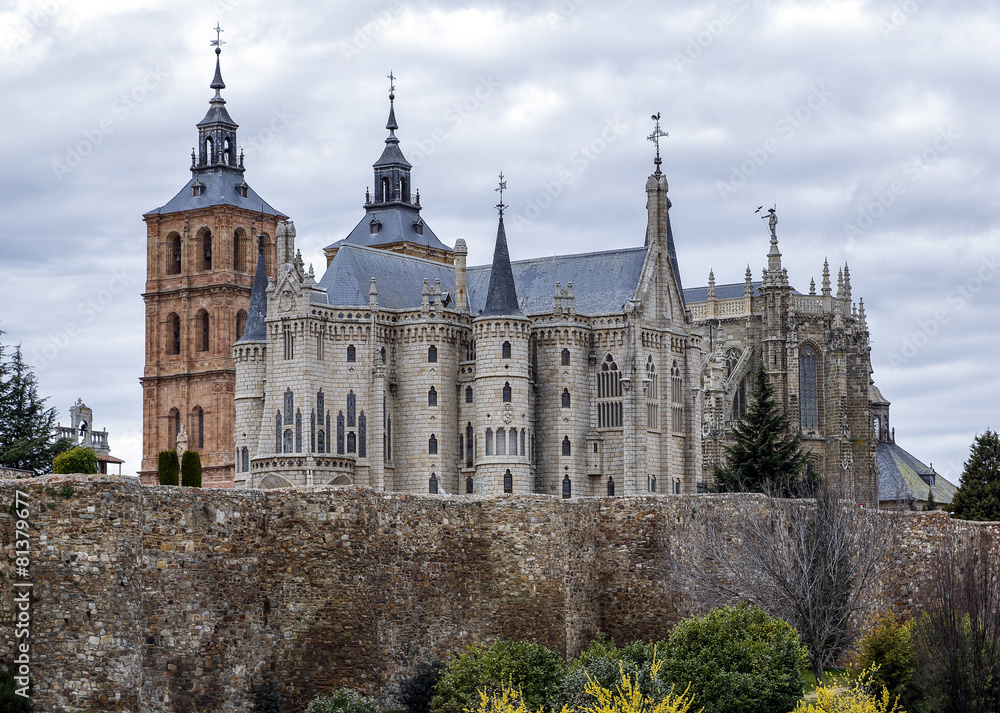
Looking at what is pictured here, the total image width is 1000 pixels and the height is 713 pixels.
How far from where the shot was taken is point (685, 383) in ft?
325

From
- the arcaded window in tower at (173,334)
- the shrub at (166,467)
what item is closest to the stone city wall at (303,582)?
the shrub at (166,467)

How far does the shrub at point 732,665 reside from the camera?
36688mm

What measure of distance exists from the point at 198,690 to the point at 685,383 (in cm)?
6738

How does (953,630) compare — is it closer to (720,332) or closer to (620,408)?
(620,408)

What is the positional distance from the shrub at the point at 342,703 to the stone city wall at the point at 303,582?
45 centimetres

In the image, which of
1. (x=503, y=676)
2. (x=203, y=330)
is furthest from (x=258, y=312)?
(x=503, y=676)

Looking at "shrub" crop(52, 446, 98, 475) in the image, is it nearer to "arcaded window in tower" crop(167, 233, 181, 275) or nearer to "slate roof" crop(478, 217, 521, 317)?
"slate roof" crop(478, 217, 521, 317)

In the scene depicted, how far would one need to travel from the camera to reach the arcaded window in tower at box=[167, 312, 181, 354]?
132 meters

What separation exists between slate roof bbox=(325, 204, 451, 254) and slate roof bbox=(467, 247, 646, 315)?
2175cm

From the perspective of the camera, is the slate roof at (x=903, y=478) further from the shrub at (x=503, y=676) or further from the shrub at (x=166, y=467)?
the shrub at (x=503, y=676)

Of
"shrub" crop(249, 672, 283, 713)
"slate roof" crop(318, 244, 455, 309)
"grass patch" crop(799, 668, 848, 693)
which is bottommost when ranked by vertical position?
"grass patch" crop(799, 668, 848, 693)

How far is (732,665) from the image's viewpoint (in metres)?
37.1

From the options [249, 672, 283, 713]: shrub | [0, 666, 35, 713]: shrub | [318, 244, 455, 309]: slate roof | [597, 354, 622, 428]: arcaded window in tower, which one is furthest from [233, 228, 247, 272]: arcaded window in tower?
[0, 666, 35, 713]: shrub

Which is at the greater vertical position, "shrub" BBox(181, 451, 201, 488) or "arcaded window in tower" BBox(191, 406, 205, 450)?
"arcaded window in tower" BBox(191, 406, 205, 450)
